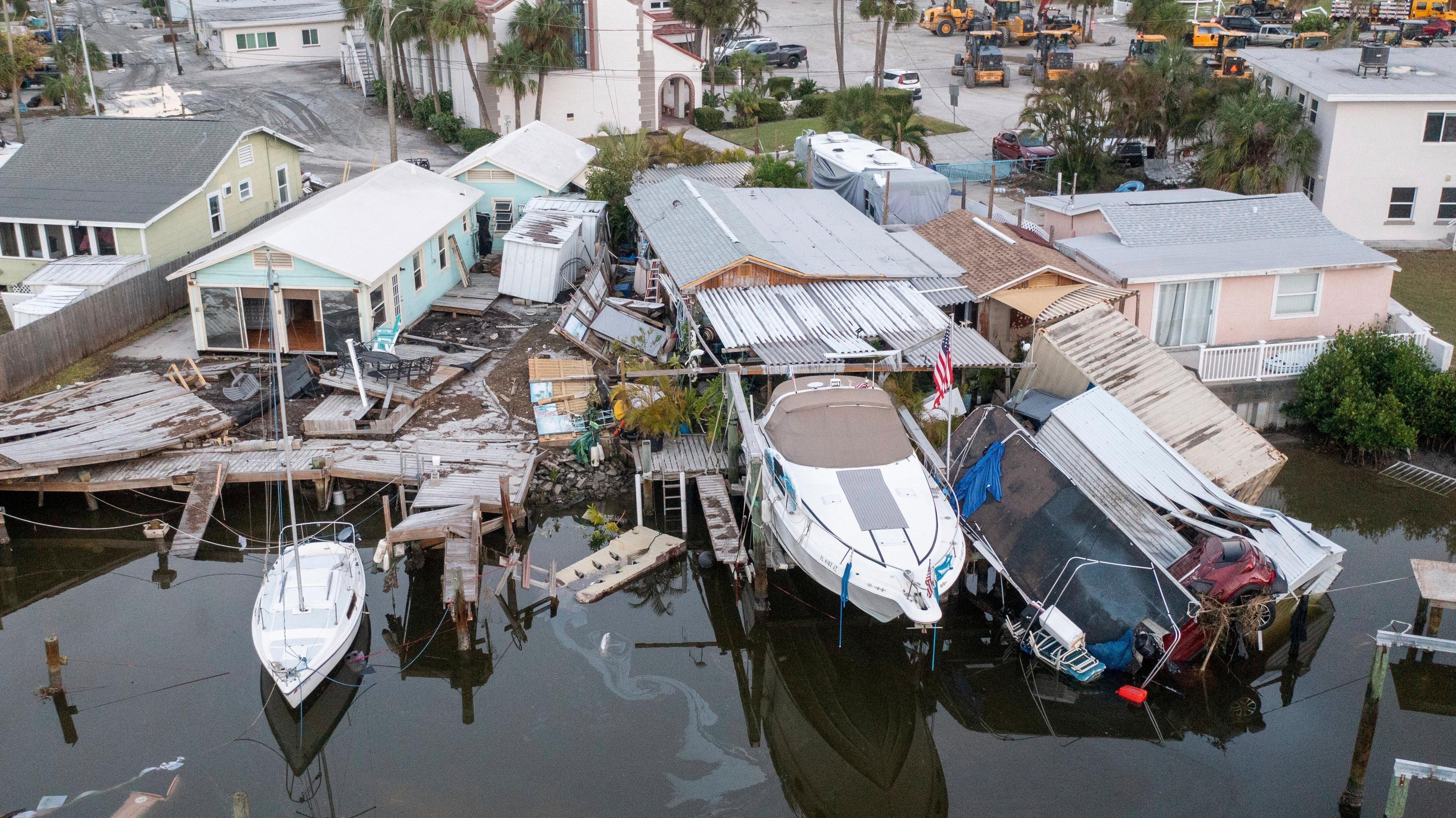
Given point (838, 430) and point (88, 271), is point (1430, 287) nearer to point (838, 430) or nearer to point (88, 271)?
point (838, 430)

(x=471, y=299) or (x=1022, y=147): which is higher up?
(x=1022, y=147)

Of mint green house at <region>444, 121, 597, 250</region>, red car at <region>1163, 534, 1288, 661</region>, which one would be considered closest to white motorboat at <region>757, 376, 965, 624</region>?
red car at <region>1163, 534, 1288, 661</region>

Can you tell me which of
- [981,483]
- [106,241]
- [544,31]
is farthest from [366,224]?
[544,31]

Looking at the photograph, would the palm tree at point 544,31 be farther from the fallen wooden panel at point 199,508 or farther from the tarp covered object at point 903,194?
the fallen wooden panel at point 199,508

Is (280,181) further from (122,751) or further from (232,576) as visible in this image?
(122,751)

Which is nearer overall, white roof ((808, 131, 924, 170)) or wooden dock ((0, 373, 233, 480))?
wooden dock ((0, 373, 233, 480))

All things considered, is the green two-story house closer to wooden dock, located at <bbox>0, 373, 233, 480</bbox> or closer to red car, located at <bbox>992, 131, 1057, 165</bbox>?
wooden dock, located at <bbox>0, 373, 233, 480</bbox>

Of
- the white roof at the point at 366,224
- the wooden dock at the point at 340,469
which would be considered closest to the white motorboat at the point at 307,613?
the wooden dock at the point at 340,469
